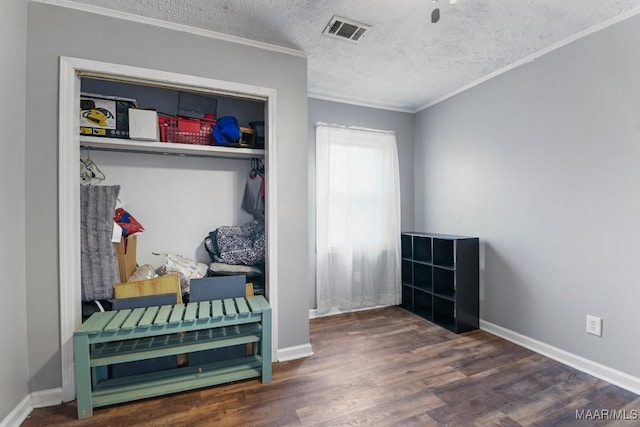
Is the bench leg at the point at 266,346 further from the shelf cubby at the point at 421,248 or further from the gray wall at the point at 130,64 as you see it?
the shelf cubby at the point at 421,248

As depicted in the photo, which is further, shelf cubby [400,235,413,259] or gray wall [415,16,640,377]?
shelf cubby [400,235,413,259]

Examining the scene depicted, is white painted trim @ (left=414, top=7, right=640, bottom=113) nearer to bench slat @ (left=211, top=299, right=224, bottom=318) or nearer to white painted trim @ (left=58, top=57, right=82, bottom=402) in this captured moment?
bench slat @ (left=211, top=299, right=224, bottom=318)

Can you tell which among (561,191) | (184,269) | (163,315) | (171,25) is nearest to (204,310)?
(163,315)

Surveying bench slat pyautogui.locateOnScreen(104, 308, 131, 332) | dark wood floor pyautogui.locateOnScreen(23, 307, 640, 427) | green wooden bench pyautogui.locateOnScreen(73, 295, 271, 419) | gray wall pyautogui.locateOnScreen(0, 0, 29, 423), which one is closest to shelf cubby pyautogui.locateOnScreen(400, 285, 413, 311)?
dark wood floor pyautogui.locateOnScreen(23, 307, 640, 427)

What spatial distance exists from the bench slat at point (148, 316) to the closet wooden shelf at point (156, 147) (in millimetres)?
1121

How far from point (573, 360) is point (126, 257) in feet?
11.0

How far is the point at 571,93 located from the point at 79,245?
3.56 metres

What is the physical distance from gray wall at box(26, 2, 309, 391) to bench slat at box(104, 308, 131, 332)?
13.1 inches

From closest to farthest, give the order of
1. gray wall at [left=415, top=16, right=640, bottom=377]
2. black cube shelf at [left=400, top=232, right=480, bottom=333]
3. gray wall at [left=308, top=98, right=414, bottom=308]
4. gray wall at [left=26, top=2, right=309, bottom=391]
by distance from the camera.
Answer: gray wall at [left=26, top=2, right=309, bottom=391] → gray wall at [left=415, top=16, right=640, bottom=377] → black cube shelf at [left=400, top=232, right=480, bottom=333] → gray wall at [left=308, top=98, right=414, bottom=308]

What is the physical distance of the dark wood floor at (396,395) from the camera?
1592mm

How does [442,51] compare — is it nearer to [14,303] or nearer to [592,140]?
[592,140]

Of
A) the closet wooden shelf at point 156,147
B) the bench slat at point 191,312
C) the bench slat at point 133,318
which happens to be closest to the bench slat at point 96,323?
the bench slat at point 133,318

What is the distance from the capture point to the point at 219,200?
2.57 meters

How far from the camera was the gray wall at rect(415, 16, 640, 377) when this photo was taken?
190 centimetres
